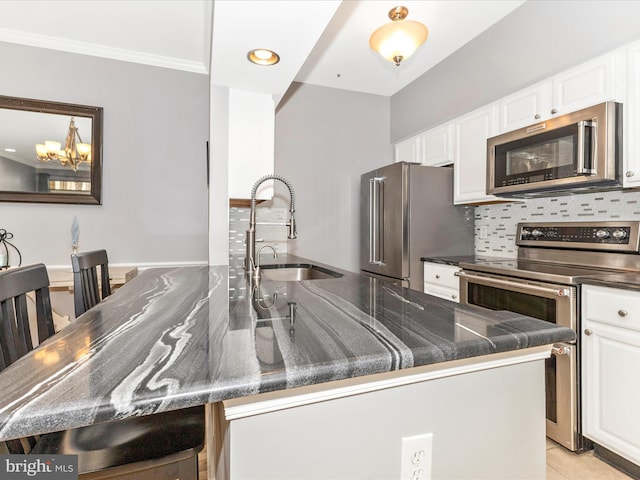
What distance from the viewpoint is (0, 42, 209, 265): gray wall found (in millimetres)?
2770

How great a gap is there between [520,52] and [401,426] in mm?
2675

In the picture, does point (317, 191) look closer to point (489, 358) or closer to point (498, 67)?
point (498, 67)

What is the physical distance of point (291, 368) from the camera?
0.57 metres

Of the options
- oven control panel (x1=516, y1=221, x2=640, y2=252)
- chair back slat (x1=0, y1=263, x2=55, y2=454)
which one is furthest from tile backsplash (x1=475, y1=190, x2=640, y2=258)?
chair back slat (x1=0, y1=263, x2=55, y2=454)

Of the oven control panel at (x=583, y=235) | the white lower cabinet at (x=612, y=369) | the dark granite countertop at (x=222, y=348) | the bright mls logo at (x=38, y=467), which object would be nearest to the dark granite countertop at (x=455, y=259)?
the oven control panel at (x=583, y=235)

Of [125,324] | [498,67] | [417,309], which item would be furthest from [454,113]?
[125,324]

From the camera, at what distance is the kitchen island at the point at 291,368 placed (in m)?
0.50

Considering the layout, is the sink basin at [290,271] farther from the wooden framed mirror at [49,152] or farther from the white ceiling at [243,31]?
the wooden framed mirror at [49,152]

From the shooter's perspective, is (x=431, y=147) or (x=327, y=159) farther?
(x=327, y=159)

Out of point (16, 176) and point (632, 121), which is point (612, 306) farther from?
point (16, 176)

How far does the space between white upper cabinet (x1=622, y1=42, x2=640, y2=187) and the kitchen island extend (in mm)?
1479

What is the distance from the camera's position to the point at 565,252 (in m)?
2.25

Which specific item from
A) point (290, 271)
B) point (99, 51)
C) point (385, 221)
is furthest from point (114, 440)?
point (99, 51)

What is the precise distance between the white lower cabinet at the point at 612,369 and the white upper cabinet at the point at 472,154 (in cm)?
112
